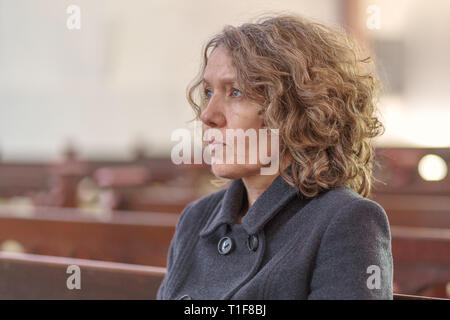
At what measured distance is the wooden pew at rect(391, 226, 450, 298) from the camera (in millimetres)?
2682

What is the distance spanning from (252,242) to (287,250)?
0.37 feet

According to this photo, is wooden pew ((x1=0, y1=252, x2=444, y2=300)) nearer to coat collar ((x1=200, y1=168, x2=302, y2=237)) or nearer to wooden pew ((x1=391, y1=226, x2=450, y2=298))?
coat collar ((x1=200, y1=168, x2=302, y2=237))

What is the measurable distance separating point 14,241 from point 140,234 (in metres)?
0.89

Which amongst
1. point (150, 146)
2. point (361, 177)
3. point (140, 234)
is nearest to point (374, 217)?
point (361, 177)

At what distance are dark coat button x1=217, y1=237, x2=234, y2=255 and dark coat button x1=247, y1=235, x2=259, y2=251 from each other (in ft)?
0.18

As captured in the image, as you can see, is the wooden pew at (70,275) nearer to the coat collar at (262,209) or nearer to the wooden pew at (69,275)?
the wooden pew at (69,275)

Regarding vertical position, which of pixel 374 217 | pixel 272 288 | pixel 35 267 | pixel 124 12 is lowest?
pixel 35 267

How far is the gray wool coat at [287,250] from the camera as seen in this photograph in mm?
1160

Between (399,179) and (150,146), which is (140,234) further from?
(150,146)

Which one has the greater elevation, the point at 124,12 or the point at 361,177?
the point at 124,12

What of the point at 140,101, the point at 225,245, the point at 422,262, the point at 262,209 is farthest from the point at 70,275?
the point at 140,101

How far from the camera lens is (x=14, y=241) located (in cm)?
363

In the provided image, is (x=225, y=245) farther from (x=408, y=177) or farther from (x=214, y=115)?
(x=408, y=177)

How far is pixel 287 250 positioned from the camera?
126cm
